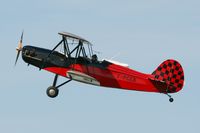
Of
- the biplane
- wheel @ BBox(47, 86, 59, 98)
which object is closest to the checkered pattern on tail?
the biplane

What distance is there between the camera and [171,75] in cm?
2158

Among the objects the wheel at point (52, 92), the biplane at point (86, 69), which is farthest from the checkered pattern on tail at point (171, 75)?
the wheel at point (52, 92)

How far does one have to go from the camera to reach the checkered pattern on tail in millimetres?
21309

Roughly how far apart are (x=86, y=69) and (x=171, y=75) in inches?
183

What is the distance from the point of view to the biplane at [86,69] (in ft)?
66.4

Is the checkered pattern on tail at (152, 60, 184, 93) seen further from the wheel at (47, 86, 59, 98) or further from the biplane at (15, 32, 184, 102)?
the wheel at (47, 86, 59, 98)

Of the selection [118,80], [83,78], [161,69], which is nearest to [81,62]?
[83,78]

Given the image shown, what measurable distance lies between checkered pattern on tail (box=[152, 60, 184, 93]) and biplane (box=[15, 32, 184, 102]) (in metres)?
0.05

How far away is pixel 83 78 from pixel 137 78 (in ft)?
9.56

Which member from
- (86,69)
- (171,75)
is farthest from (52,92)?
(171,75)

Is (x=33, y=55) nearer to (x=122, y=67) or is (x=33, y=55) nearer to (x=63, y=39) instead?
(x=63, y=39)

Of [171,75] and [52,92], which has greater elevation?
[171,75]

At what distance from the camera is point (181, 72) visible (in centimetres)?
2159

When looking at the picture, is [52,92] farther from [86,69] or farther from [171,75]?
[171,75]
